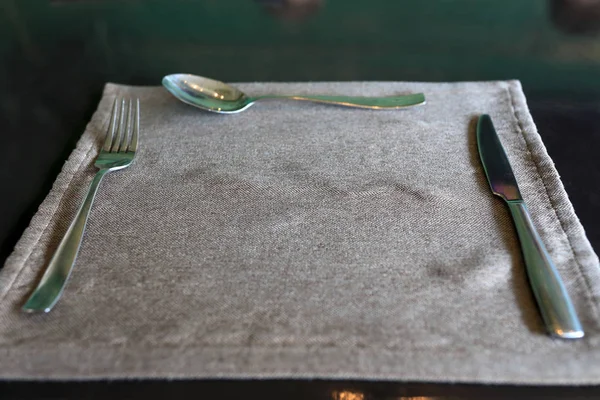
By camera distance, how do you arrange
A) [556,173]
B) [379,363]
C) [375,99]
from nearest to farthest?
[379,363] < [556,173] < [375,99]

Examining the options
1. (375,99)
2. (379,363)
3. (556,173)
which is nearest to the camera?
(379,363)

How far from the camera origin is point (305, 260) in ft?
1.39

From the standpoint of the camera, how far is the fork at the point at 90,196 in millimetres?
398

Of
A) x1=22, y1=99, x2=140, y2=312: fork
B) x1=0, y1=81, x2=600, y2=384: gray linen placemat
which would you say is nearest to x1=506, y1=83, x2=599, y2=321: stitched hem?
x1=0, y1=81, x2=600, y2=384: gray linen placemat

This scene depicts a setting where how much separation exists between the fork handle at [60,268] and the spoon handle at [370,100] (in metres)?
0.26

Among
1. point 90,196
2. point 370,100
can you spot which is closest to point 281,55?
point 370,100

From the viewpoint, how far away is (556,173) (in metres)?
0.51

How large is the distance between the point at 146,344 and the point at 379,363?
167 millimetres

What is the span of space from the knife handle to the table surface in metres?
0.06

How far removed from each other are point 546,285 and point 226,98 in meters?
0.42

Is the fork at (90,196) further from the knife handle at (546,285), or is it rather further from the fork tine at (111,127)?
the knife handle at (546,285)

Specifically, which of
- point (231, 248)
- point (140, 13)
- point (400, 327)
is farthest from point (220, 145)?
point (140, 13)

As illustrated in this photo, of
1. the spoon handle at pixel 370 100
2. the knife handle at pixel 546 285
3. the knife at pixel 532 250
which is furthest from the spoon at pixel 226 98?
the knife handle at pixel 546 285

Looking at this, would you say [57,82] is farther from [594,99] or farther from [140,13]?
[594,99]
